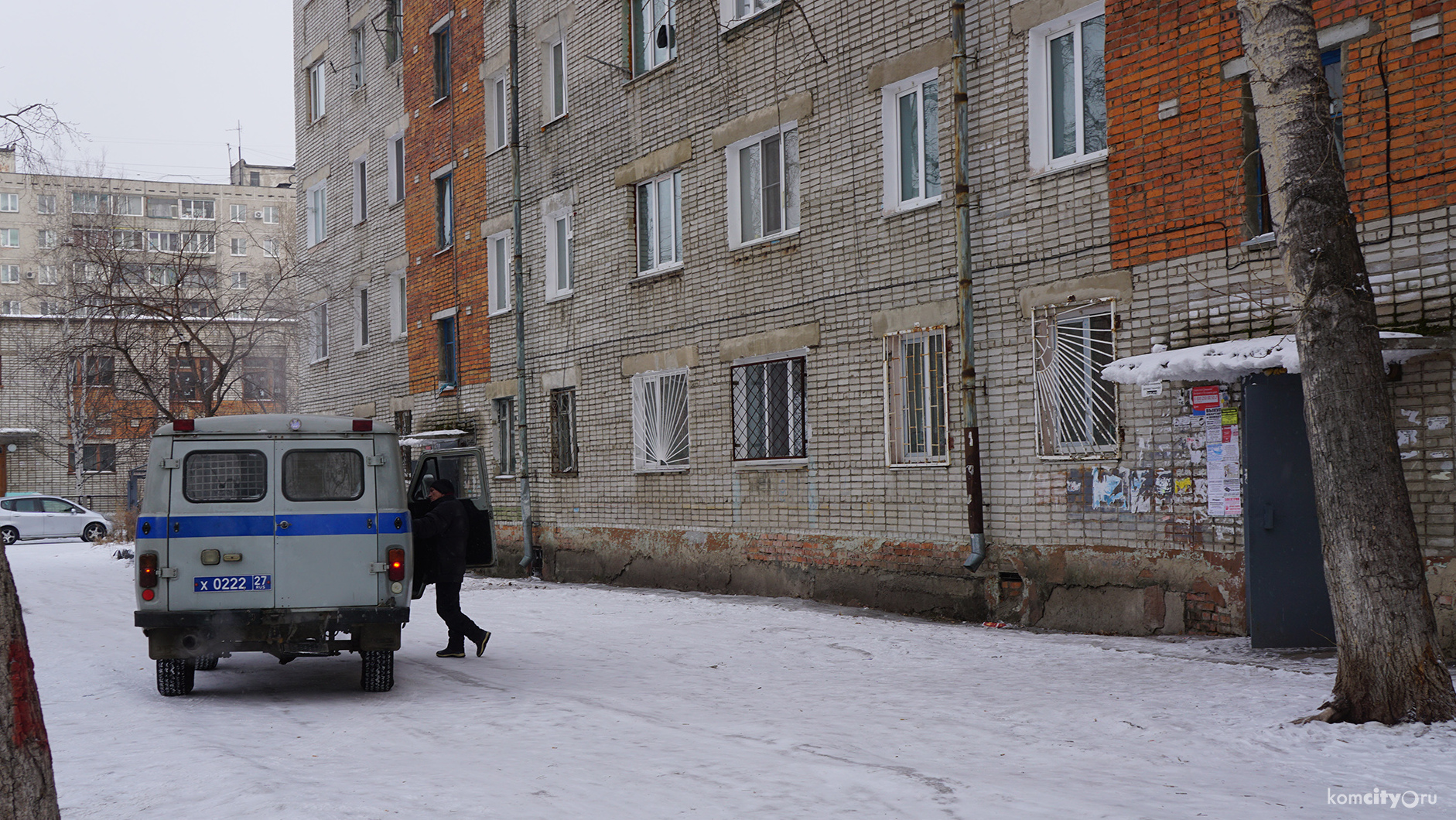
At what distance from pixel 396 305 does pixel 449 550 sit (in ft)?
52.9

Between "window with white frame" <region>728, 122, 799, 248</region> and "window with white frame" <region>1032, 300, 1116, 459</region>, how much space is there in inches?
167

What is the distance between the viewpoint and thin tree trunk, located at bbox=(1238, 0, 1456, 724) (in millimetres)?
6676

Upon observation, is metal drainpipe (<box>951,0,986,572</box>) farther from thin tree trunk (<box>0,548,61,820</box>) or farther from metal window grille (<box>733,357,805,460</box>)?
thin tree trunk (<box>0,548,61,820</box>)

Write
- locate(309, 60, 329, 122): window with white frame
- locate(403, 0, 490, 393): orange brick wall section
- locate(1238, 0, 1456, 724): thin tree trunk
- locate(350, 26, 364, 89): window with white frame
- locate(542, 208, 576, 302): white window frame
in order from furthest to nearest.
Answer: locate(309, 60, 329, 122): window with white frame < locate(350, 26, 364, 89): window with white frame < locate(403, 0, 490, 393): orange brick wall section < locate(542, 208, 576, 302): white window frame < locate(1238, 0, 1456, 724): thin tree trunk

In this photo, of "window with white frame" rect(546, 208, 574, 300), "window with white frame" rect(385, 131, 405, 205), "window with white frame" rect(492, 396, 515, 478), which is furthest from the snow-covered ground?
"window with white frame" rect(385, 131, 405, 205)

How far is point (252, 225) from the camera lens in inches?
3317

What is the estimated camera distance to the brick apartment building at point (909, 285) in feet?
33.6

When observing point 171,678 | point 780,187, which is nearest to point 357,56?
point 780,187

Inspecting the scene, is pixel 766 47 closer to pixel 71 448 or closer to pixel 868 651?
pixel 868 651

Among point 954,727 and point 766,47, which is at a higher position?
point 766,47

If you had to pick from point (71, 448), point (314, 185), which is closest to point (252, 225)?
point (71, 448)

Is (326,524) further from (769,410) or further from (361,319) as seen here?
(361,319)

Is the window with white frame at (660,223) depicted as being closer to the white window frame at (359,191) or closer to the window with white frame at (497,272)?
the window with white frame at (497,272)

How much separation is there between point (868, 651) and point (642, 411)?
8.01 meters
